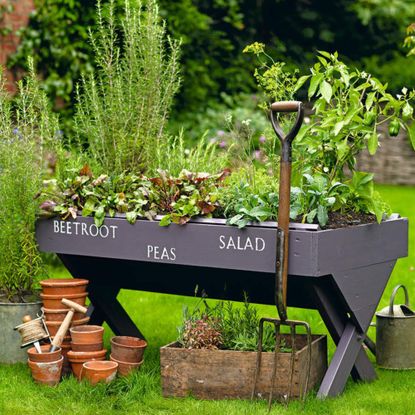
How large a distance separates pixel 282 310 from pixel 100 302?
1.30 metres

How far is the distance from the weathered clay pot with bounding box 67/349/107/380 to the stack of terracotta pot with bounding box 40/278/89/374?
0.33ft

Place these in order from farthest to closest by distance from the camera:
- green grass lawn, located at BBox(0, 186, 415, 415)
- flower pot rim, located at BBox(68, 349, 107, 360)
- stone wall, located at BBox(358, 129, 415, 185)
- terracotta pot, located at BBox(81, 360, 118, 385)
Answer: stone wall, located at BBox(358, 129, 415, 185)
flower pot rim, located at BBox(68, 349, 107, 360)
terracotta pot, located at BBox(81, 360, 118, 385)
green grass lawn, located at BBox(0, 186, 415, 415)

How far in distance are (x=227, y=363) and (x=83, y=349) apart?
2.47 feet

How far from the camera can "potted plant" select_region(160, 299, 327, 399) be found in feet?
12.7

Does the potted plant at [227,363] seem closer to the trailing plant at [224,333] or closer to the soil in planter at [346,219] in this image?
the trailing plant at [224,333]

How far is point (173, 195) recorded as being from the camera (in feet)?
13.7

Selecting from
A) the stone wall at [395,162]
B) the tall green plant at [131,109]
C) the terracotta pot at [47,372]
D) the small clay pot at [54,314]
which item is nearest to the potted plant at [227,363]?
the terracotta pot at [47,372]

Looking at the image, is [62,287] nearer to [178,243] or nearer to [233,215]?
[178,243]

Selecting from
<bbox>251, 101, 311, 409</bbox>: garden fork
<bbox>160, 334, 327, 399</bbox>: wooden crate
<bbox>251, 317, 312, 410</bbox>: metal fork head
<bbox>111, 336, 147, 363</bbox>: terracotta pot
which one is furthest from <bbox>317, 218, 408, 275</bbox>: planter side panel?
<bbox>111, 336, 147, 363</bbox>: terracotta pot

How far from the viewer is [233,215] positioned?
403 cm

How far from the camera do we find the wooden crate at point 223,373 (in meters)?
3.87

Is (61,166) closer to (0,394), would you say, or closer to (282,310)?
(0,394)

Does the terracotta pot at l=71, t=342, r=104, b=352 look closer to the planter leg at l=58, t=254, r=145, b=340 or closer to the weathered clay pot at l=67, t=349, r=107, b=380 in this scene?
the weathered clay pot at l=67, t=349, r=107, b=380

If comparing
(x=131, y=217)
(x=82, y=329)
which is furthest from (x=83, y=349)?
(x=131, y=217)
